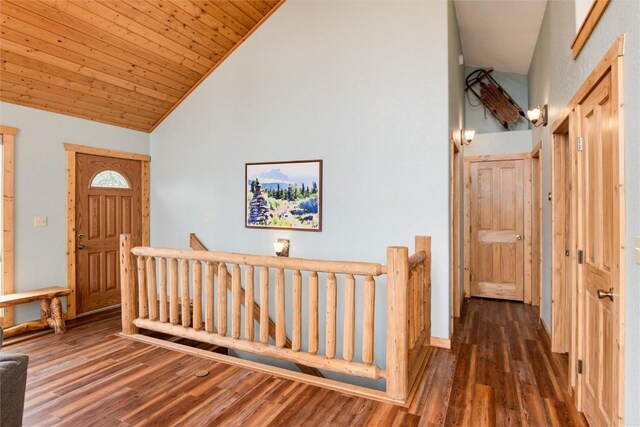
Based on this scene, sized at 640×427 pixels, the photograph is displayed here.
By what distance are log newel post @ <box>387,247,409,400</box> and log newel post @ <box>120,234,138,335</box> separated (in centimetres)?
251

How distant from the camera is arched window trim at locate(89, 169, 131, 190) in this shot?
15.7ft

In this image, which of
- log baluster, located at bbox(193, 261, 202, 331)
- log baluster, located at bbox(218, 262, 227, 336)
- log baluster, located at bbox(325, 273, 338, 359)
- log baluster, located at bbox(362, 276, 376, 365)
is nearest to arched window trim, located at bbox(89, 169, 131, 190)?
log baluster, located at bbox(193, 261, 202, 331)

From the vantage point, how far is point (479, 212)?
18.0ft

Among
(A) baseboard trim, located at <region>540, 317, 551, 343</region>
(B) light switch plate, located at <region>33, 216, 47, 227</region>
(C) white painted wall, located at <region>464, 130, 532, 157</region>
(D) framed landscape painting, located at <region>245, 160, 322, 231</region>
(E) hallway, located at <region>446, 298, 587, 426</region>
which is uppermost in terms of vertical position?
(C) white painted wall, located at <region>464, 130, 532, 157</region>

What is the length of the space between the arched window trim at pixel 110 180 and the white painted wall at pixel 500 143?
5.03 meters

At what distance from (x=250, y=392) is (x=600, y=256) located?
2309 millimetres

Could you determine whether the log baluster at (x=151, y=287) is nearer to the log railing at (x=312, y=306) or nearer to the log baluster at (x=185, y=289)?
the log railing at (x=312, y=306)

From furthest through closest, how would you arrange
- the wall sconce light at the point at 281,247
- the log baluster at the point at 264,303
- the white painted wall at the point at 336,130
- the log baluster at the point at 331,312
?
the wall sconce light at the point at 281,247 < the white painted wall at the point at 336,130 < the log baluster at the point at 264,303 < the log baluster at the point at 331,312

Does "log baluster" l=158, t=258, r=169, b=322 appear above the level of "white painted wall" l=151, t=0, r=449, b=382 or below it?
below

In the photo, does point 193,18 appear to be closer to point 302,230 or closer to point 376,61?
point 376,61

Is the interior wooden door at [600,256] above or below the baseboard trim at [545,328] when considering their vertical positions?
above

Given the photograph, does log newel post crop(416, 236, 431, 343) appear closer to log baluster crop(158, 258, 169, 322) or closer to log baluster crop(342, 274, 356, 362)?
log baluster crop(342, 274, 356, 362)

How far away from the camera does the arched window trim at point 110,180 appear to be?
188 inches

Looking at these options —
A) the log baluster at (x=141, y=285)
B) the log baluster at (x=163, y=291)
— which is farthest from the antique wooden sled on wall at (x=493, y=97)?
→ the log baluster at (x=141, y=285)
